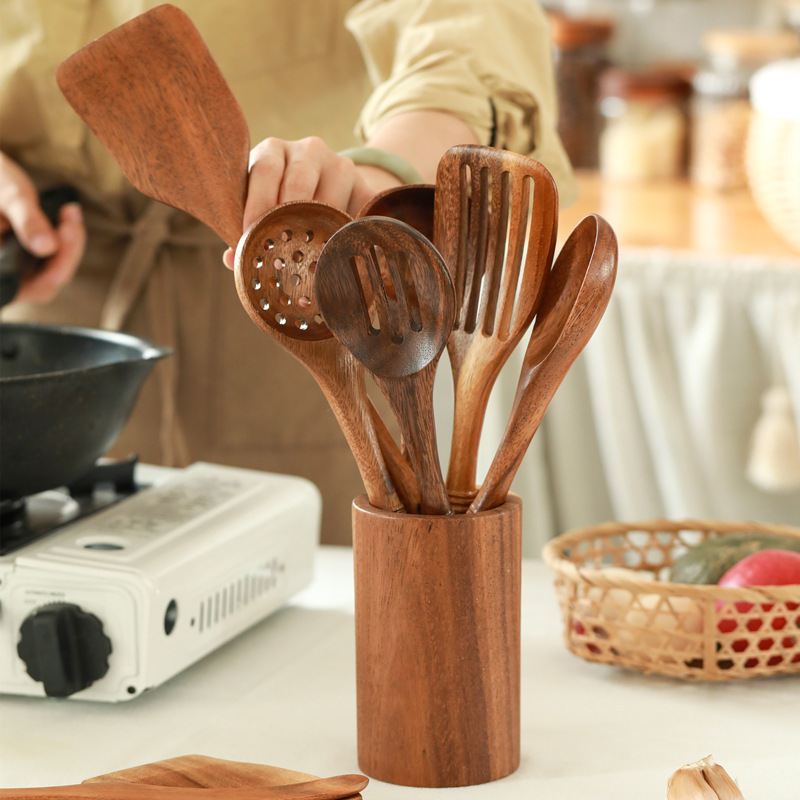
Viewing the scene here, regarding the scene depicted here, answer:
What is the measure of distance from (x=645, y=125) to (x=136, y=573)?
2037 millimetres

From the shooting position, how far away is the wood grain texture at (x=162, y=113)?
16.9 inches

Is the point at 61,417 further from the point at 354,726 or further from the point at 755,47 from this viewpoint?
the point at 755,47

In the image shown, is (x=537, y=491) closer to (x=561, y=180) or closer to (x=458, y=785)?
(x=561, y=180)

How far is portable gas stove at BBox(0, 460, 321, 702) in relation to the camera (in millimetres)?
527

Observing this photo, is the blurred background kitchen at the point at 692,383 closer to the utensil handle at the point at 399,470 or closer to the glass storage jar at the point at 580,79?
the glass storage jar at the point at 580,79

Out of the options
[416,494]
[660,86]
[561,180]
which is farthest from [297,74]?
[660,86]

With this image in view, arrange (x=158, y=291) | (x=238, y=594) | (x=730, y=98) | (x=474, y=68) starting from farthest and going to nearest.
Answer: (x=730, y=98)
(x=158, y=291)
(x=474, y=68)
(x=238, y=594)

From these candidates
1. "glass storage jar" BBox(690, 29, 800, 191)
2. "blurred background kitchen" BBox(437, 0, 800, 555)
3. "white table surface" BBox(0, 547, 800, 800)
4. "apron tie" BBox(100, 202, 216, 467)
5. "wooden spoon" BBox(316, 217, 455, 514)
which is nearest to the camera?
"wooden spoon" BBox(316, 217, 455, 514)

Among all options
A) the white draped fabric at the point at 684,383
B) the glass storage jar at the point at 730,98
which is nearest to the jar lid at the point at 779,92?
the white draped fabric at the point at 684,383

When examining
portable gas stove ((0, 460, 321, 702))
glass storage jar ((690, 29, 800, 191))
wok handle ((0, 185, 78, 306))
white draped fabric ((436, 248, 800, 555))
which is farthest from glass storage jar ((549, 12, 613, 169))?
portable gas stove ((0, 460, 321, 702))

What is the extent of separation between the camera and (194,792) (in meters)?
0.40

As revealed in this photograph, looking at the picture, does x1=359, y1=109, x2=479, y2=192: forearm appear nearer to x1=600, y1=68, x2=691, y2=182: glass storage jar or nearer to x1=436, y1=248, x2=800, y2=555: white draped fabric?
→ x1=436, y1=248, x2=800, y2=555: white draped fabric

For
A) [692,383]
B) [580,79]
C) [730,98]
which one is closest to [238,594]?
[692,383]

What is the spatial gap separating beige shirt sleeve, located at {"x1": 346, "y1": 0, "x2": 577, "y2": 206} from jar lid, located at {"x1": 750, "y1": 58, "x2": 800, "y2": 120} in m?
0.77
